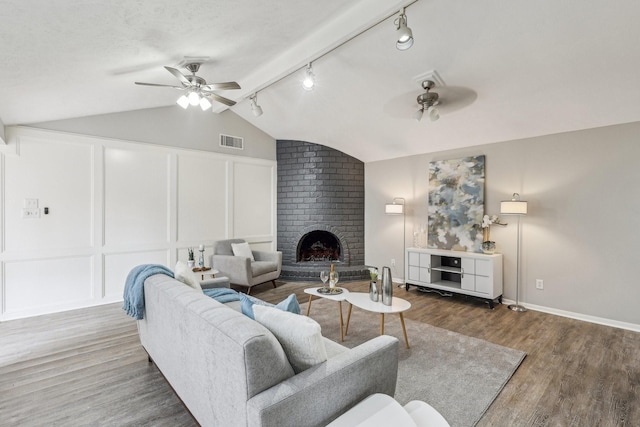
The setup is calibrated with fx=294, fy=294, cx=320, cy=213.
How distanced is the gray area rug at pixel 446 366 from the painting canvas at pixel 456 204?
1759 mm

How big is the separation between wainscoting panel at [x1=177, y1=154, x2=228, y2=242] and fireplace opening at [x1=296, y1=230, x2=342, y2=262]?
1613 millimetres

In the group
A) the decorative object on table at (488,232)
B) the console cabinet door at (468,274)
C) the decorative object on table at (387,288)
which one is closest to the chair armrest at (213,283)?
the decorative object on table at (387,288)

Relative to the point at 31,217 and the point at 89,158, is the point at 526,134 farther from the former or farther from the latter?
the point at 31,217

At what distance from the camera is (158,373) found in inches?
90.4

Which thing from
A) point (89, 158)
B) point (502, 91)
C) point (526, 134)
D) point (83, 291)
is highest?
point (502, 91)

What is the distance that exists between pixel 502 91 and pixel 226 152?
4.10 meters

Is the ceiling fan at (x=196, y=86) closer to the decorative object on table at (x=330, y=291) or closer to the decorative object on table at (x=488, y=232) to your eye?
the decorative object on table at (x=330, y=291)

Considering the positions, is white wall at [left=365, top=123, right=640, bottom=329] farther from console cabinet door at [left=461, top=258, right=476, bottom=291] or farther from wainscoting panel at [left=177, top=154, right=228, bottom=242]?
wainscoting panel at [left=177, top=154, right=228, bottom=242]

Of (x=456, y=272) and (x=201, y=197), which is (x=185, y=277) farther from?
(x=456, y=272)

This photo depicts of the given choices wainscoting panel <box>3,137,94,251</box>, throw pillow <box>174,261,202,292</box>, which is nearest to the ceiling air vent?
wainscoting panel <box>3,137,94,251</box>

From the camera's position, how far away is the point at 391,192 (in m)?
5.45

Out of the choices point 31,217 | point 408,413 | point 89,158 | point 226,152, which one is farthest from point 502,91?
point 31,217

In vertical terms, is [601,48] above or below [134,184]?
above

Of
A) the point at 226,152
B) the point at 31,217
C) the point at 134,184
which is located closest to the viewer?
the point at 31,217
